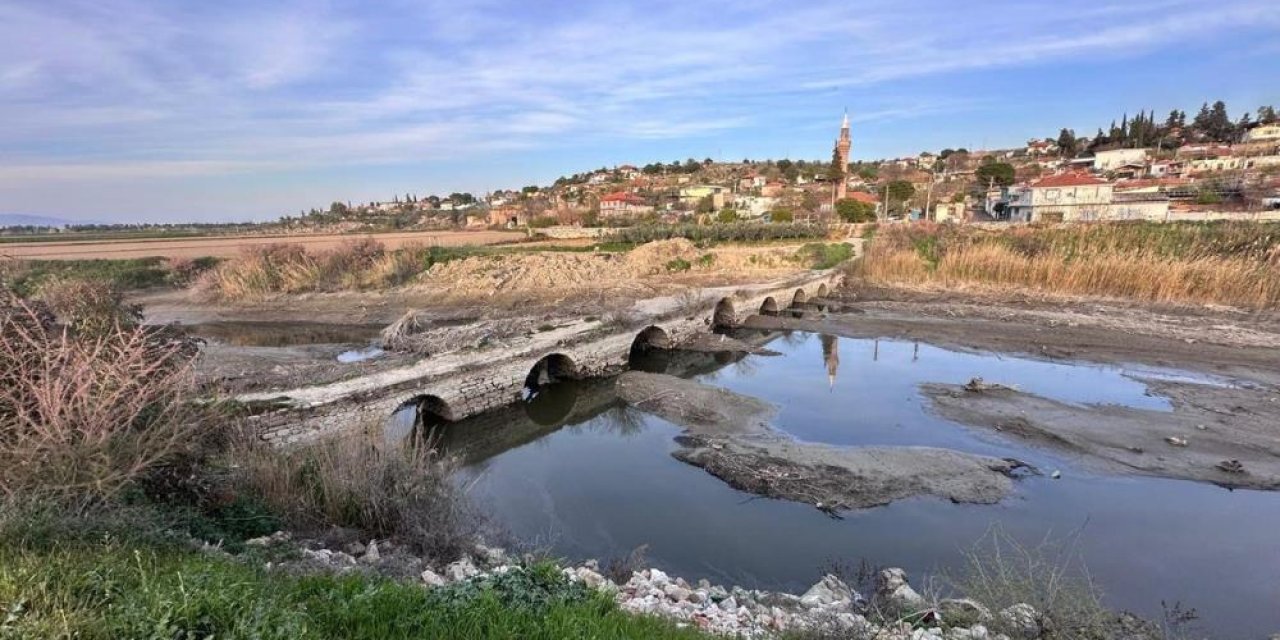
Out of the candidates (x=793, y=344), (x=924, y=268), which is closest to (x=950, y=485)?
(x=793, y=344)

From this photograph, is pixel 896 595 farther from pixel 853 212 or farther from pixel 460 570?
pixel 853 212

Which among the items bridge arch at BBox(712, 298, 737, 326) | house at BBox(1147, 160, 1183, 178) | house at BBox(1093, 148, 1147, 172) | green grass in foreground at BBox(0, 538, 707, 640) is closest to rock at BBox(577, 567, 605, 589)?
green grass in foreground at BBox(0, 538, 707, 640)

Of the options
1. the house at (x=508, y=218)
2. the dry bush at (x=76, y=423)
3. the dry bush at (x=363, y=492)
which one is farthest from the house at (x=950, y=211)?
the dry bush at (x=76, y=423)

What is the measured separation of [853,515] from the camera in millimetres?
9086

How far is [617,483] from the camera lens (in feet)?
35.4

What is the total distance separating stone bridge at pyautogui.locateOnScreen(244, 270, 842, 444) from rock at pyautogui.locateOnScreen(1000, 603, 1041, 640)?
7.71 meters

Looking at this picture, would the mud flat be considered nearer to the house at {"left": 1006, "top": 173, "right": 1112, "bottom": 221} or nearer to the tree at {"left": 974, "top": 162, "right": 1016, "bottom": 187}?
the house at {"left": 1006, "top": 173, "right": 1112, "bottom": 221}

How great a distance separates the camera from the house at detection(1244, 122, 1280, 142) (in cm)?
8561

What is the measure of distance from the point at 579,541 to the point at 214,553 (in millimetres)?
4816

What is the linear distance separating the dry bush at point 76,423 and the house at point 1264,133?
122 m

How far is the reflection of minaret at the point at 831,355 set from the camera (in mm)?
17234

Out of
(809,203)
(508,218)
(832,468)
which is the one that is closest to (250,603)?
(832,468)

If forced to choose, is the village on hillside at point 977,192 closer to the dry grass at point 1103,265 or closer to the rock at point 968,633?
the dry grass at point 1103,265

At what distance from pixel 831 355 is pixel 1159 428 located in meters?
9.00
